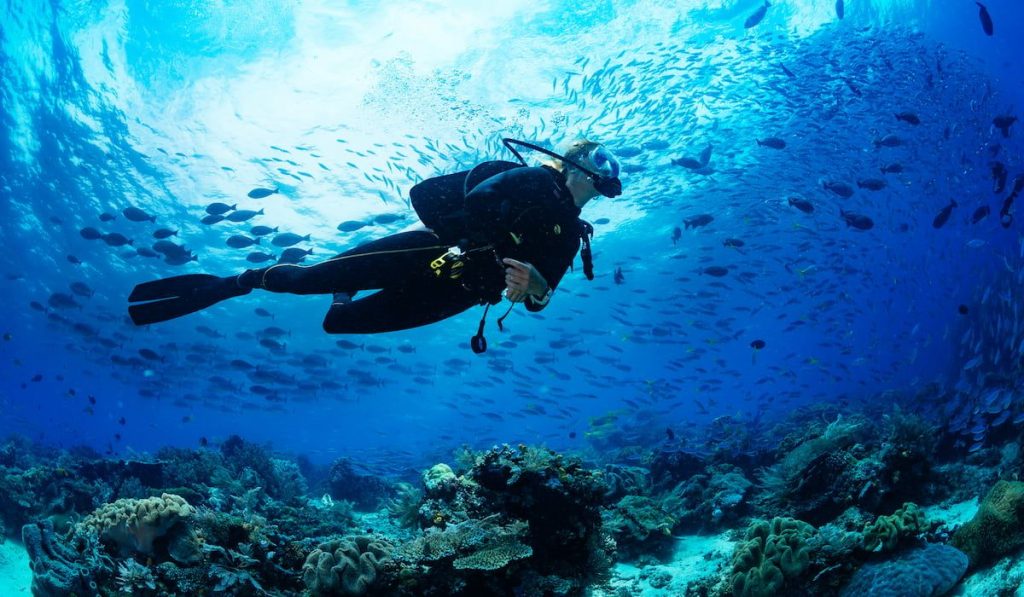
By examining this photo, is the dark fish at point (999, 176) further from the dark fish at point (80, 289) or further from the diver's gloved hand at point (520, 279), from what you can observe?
the dark fish at point (80, 289)

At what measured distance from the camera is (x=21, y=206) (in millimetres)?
22453

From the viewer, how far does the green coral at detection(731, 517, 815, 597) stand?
4.09m

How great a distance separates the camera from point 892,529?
3.97m

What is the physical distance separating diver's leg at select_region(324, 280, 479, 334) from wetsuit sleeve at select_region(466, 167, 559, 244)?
75 centimetres

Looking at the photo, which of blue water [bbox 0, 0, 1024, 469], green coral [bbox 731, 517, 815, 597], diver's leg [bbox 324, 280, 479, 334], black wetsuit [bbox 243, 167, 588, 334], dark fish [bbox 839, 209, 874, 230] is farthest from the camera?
blue water [bbox 0, 0, 1024, 469]

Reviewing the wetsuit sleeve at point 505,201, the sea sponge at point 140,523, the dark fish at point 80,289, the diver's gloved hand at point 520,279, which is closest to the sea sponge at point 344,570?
the sea sponge at point 140,523

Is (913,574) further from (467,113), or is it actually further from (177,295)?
(467,113)

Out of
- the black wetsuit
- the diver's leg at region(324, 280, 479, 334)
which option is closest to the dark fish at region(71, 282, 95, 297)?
the black wetsuit

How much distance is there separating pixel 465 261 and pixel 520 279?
1.82ft

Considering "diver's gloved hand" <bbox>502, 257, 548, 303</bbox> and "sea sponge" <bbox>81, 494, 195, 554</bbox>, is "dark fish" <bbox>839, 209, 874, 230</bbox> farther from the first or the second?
"sea sponge" <bbox>81, 494, 195, 554</bbox>

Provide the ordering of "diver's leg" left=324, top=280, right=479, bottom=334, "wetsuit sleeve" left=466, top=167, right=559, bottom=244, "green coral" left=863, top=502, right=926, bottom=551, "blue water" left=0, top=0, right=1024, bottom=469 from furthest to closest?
"blue water" left=0, top=0, right=1024, bottom=469 → "diver's leg" left=324, top=280, right=479, bottom=334 → "green coral" left=863, top=502, right=926, bottom=551 → "wetsuit sleeve" left=466, top=167, right=559, bottom=244

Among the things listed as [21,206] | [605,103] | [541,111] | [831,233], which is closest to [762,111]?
[605,103]

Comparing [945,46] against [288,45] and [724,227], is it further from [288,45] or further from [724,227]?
[288,45]

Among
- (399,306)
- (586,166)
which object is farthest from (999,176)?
(399,306)
